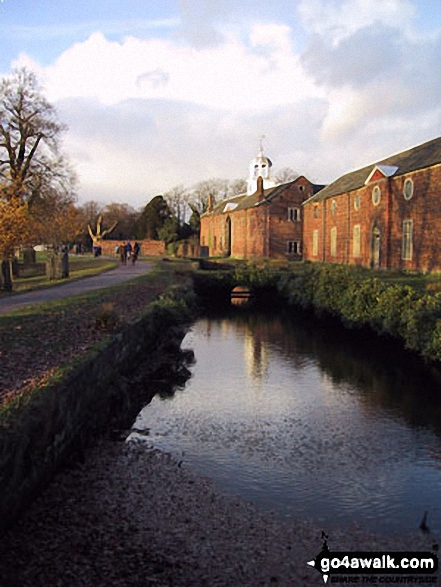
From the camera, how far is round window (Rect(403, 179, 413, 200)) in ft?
99.1

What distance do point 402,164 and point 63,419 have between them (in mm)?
29412

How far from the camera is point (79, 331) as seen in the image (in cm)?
1240

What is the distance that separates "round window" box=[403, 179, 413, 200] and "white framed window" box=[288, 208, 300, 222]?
21376 millimetres

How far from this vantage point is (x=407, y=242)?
101ft

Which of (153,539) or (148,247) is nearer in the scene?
(153,539)

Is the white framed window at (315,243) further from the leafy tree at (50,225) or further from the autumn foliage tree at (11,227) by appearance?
the autumn foliage tree at (11,227)

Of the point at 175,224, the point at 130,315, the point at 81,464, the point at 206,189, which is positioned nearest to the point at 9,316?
the point at 130,315

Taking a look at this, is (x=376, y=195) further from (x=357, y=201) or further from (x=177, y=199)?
(x=177, y=199)

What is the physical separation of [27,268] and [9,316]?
55.6 feet

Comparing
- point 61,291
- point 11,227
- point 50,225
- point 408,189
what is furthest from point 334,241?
point 61,291

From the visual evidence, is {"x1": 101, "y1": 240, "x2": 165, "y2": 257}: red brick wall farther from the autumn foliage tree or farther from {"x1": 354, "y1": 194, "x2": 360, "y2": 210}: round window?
the autumn foliage tree

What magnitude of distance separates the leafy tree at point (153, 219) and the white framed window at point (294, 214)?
2357cm

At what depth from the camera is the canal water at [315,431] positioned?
26.0 ft

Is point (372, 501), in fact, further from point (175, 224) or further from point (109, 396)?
point (175, 224)
